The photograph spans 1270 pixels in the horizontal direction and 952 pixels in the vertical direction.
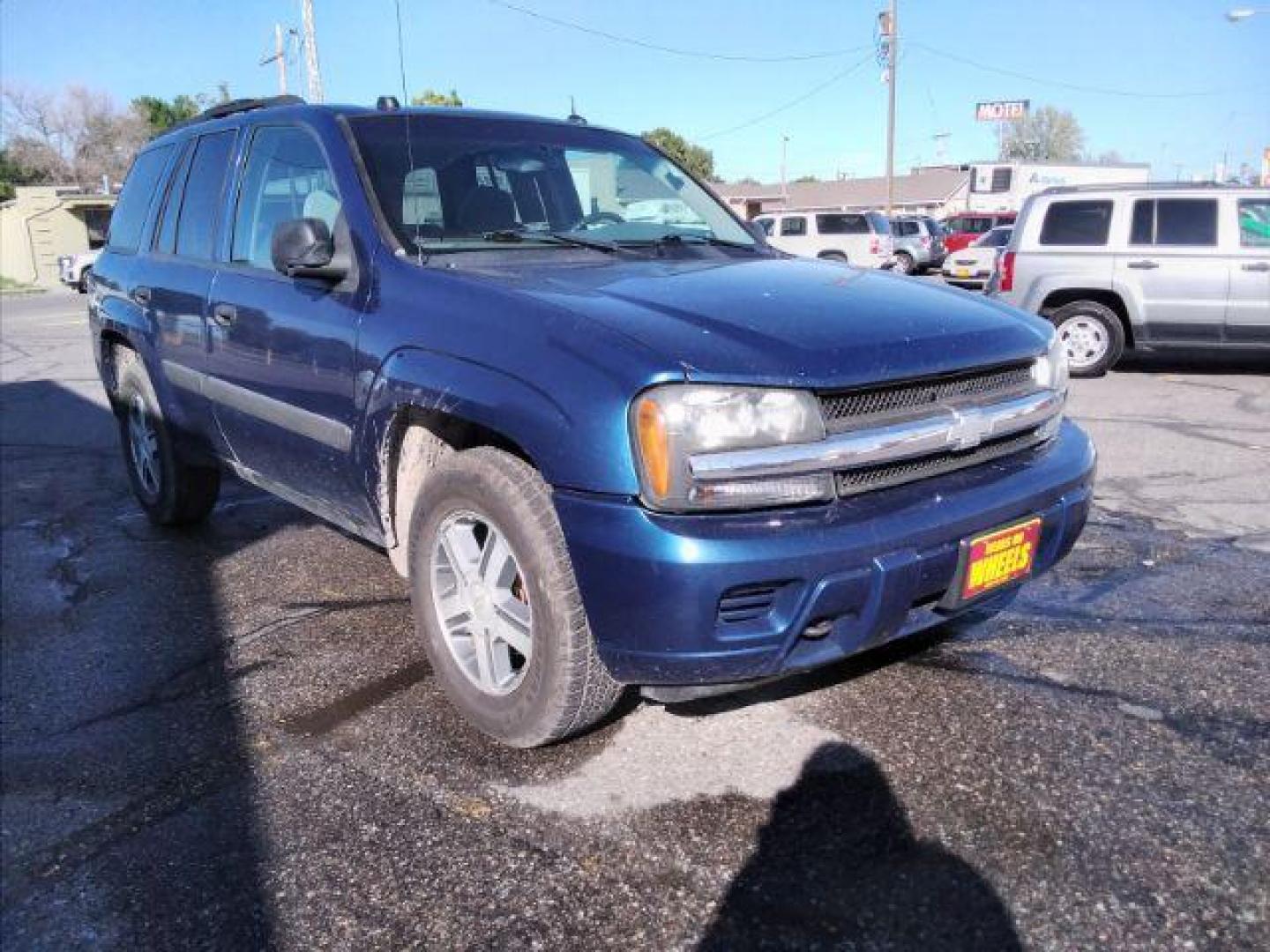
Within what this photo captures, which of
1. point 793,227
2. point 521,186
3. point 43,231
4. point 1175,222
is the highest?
point 43,231

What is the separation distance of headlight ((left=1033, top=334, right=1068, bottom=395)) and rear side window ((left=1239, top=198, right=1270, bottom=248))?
781cm

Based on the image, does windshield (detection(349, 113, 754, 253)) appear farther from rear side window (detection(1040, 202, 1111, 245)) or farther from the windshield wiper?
rear side window (detection(1040, 202, 1111, 245))

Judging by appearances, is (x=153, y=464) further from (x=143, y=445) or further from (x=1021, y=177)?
(x=1021, y=177)

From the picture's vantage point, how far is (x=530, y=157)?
12.9 ft

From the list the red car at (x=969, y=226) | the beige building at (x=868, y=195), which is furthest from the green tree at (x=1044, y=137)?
the red car at (x=969, y=226)

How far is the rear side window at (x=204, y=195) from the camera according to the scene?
4258 millimetres

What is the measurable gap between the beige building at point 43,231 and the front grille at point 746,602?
141 feet

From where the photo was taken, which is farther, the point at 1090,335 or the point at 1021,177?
the point at 1021,177

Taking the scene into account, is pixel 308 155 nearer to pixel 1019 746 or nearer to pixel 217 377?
pixel 217 377

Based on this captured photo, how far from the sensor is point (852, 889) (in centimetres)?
→ 230

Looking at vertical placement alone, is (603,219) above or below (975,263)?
above

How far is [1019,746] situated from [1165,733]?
46 centimetres

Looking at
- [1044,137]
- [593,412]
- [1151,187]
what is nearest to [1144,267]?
[1151,187]

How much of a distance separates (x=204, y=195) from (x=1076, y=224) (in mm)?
8691
